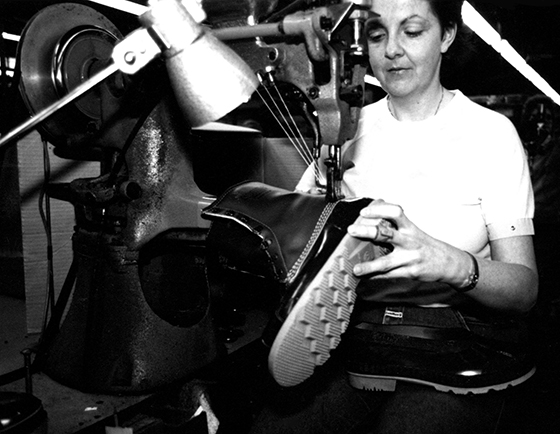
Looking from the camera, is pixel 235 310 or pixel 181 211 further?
pixel 235 310

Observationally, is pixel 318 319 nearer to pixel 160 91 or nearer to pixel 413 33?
pixel 413 33

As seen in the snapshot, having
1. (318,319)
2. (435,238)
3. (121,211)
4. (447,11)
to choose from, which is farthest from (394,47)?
(121,211)

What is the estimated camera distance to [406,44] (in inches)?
56.2

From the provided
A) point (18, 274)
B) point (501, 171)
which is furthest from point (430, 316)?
point (18, 274)

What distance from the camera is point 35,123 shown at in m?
0.77

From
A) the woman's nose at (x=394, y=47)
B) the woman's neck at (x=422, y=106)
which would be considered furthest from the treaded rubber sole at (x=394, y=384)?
the woman's nose at (x=394, y=47)

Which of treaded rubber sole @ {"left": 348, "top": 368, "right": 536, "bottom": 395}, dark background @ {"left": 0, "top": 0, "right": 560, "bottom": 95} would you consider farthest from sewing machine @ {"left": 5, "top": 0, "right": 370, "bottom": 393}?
treaded rubber sole @ {"left": 348, "top": 368, "right": 536, "bottom": 395}

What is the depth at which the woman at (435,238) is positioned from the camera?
125 cm

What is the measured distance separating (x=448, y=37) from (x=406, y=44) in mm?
164

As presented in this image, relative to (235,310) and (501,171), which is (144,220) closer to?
(235,310)

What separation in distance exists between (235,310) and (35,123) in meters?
1.68

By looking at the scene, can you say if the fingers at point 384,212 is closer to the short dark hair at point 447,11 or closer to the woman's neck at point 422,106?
the woman's neck at point 422,106

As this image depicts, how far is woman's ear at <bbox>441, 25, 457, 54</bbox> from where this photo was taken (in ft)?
4.89

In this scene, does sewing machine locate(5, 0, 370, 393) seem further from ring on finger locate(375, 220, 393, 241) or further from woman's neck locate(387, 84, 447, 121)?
ring on finger locate(375, 220, 393, 241)
